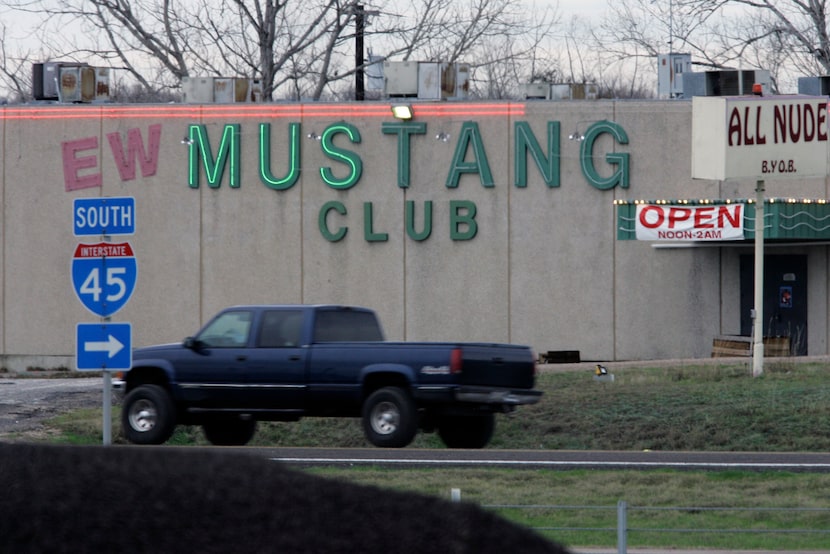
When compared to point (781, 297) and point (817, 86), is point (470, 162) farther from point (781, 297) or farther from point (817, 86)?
point (817, 86)

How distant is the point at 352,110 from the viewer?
3438 centimetres

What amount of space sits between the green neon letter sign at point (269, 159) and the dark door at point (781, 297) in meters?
11.5

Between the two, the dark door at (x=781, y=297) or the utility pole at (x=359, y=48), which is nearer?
the dark door at (x=781, y=297)

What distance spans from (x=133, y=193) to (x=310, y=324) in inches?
756

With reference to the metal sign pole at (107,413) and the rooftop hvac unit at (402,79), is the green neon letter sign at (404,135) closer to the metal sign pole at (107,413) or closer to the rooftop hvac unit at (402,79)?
the rooftop hvac unit at (402,79)

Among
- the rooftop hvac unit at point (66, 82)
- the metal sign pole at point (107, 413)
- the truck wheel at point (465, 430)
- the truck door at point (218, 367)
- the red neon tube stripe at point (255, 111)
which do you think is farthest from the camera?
the rooftop hvac unit at point (66, 82)

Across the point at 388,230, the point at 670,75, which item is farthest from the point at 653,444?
the point at 670,75

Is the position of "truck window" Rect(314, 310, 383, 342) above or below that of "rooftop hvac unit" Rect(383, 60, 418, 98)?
below

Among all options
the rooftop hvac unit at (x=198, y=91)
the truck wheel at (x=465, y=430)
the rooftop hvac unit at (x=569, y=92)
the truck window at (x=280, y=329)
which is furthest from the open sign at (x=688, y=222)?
the truck window at (x=280, y=329)

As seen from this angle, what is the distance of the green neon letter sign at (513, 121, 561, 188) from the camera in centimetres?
3344

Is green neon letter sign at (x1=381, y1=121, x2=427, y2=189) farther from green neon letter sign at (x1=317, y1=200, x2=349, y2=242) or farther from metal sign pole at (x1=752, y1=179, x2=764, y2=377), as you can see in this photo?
metal sign pole at (x1=752, y1=179, x2=764, y2=377)

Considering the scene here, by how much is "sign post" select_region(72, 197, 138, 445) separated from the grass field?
8.77 feet

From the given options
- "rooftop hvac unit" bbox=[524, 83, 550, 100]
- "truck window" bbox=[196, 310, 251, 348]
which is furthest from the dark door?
"truck window" bbox=[196, 310, 251, 348]

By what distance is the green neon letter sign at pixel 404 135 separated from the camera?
33.9 metres
